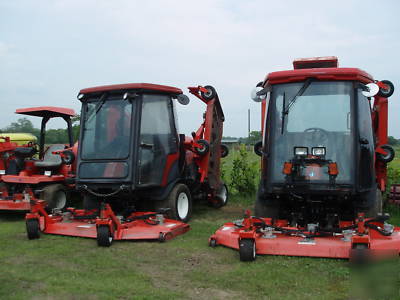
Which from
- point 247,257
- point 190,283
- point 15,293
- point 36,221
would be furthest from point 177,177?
point 15,293

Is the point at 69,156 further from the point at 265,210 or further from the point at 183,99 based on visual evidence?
the point at 265,210

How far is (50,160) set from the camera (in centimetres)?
982

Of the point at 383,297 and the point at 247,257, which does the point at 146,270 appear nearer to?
the point at 247,257

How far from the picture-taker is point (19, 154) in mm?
9414

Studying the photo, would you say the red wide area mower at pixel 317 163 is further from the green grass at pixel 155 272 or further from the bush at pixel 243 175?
the bush at pixel 243 175

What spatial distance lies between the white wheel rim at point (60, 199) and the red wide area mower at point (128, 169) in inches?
59.5

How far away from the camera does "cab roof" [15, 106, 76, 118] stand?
1000 cm

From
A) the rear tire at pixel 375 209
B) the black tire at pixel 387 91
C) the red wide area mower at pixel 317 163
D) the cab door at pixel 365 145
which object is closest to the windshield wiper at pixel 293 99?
the red wide area mower at pixel 317 163

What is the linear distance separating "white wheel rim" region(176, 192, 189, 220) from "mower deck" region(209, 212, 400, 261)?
7.48 ft

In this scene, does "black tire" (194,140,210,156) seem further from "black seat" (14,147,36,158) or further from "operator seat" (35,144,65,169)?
"black seat" (14,147,36,158)

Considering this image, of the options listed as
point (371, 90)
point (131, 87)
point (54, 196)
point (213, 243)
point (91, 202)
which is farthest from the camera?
point (54, 196)

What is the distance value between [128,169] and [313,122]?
285 cm

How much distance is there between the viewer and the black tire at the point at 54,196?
8.97 m

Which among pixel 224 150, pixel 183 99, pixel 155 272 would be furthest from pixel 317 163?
pixel 224 150
